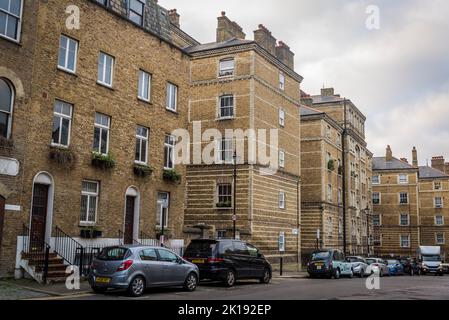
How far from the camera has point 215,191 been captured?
1404 inches

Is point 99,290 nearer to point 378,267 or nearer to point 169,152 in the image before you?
point 169,152

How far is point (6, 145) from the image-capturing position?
17.4 metres

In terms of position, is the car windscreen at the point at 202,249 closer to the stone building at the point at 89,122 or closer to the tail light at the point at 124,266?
the stone building at the point at 89,122

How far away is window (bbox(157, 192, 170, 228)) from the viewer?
81.7ft

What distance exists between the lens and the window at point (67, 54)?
66.1ft

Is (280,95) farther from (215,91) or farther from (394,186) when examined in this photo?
(394,186)

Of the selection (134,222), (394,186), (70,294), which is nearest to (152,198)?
(134,222)

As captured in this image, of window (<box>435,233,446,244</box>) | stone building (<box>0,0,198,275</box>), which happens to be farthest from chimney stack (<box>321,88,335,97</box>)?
stone building (<box>0,0,198,275</box>)

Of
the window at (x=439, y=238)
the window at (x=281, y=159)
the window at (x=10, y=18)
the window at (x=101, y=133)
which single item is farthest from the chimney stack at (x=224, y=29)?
the window at (x=439, y=238)

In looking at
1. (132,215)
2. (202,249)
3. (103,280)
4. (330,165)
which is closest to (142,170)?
(132,215)

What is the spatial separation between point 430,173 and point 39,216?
77776 mm

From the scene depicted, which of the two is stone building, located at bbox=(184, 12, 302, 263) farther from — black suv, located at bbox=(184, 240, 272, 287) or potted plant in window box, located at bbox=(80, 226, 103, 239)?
potted plant in window box, located at bbox=(80, 226, 103, 239)

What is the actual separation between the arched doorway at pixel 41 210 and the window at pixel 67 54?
4.61 m
